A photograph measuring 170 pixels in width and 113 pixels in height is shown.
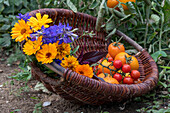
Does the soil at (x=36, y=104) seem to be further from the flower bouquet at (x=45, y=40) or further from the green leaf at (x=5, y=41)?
the green leaf at (x=5, y=41)

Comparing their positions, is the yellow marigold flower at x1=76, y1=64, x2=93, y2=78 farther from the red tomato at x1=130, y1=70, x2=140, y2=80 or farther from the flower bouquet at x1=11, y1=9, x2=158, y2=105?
the red tomato at x1=130, y1=70, x2=140, y2=80

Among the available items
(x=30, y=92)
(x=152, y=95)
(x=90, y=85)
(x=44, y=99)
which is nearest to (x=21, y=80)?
(x=30, y=92)

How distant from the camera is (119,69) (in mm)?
1367

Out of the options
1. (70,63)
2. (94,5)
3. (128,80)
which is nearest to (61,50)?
(70,63)

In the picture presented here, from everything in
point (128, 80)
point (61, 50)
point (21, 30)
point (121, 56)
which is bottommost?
point (128, 80)

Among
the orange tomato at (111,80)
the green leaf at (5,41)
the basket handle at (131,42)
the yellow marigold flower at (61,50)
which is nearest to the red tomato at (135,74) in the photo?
the orange tomato at (111,80)

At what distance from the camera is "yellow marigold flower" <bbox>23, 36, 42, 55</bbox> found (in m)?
1.01

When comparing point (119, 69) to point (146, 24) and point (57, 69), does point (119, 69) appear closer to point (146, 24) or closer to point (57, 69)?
point (57, 69)

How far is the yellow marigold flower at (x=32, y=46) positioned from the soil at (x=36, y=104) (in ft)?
1.29

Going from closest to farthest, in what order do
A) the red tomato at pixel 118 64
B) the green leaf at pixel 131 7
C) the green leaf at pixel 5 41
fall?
the red tomato at pixel 118 64
the green leaf at pixel 131 7
the green leaf at pixel 5 41

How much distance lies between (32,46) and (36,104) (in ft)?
1.37

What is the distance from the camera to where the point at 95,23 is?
1.81 metres

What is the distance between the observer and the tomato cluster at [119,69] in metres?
1.30

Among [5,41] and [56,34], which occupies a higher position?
[56,34]
